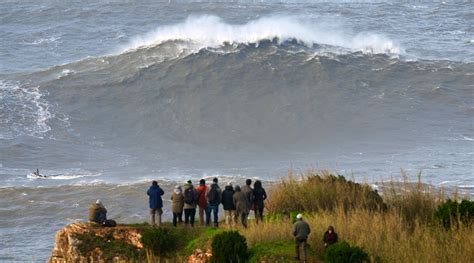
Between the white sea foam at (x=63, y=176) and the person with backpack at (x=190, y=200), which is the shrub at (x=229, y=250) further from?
the white sea foam at (x=63, y=176)

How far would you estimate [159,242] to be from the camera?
21.5m

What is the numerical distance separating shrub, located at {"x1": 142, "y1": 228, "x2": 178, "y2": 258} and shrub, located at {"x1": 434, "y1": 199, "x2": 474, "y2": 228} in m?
5.35

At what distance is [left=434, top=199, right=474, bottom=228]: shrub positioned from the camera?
68.9 feet

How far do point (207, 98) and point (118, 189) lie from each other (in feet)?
48.9

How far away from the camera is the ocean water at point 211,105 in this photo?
1436 inches

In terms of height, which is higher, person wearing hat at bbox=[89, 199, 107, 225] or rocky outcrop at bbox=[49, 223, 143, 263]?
person wearing hat at bbox=[89, 199, 107, 225]

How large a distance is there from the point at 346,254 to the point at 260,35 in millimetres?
39966

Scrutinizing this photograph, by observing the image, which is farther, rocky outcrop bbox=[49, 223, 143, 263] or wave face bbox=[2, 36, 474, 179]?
wave face bbox=[2, 36, 474, 179]

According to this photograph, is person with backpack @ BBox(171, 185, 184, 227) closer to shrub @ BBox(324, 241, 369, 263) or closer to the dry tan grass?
the dry tan grass

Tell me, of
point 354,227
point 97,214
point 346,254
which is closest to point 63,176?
point 97,214

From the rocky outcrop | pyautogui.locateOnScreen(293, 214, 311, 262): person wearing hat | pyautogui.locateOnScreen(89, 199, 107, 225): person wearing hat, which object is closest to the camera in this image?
pyautogui.locateOnScreen(293, 214, 311, 262): person wearing hat

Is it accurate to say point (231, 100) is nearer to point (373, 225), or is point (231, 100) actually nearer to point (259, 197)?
point (259, 197)

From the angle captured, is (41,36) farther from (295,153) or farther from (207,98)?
(295,153)

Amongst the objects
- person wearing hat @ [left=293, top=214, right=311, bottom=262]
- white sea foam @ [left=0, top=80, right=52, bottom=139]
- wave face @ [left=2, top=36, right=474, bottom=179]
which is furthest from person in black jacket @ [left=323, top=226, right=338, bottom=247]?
white sea foam @ [left=0, top=80, right=52, bottom=139]
